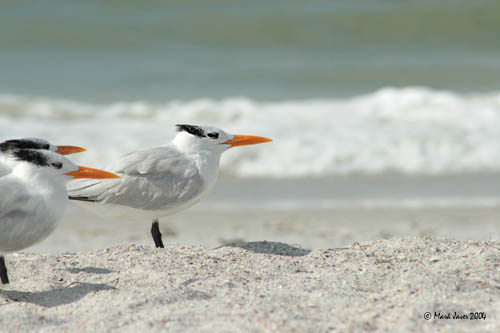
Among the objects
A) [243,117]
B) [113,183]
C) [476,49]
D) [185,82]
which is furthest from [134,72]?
[113,183]

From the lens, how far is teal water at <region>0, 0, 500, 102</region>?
49.9ft

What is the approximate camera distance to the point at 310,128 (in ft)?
35.7

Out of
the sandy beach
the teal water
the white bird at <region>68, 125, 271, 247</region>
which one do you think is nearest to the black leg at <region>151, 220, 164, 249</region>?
the white bird at <region>68, 125, 271, 247</region>

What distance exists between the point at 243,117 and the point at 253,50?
5.12 meters

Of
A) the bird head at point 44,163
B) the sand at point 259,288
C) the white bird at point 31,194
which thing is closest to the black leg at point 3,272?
the sand at point 259,288

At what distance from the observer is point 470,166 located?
9.45 m

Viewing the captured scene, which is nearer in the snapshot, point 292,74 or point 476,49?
point 292,74

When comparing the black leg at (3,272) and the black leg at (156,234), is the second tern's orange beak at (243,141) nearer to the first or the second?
the black leg at (156,234)

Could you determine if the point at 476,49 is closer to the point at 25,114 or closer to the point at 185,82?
the point at 185,82

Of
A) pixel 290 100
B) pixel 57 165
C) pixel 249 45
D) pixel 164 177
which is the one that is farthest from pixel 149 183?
pixel 249 45

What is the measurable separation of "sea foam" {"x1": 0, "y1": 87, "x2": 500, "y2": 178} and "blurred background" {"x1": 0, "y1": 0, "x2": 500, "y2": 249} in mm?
32

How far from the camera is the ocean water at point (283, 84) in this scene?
31.6 feet

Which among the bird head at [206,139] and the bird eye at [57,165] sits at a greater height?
the bird head at [206,139]

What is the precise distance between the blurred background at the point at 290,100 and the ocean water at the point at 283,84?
4 cm
